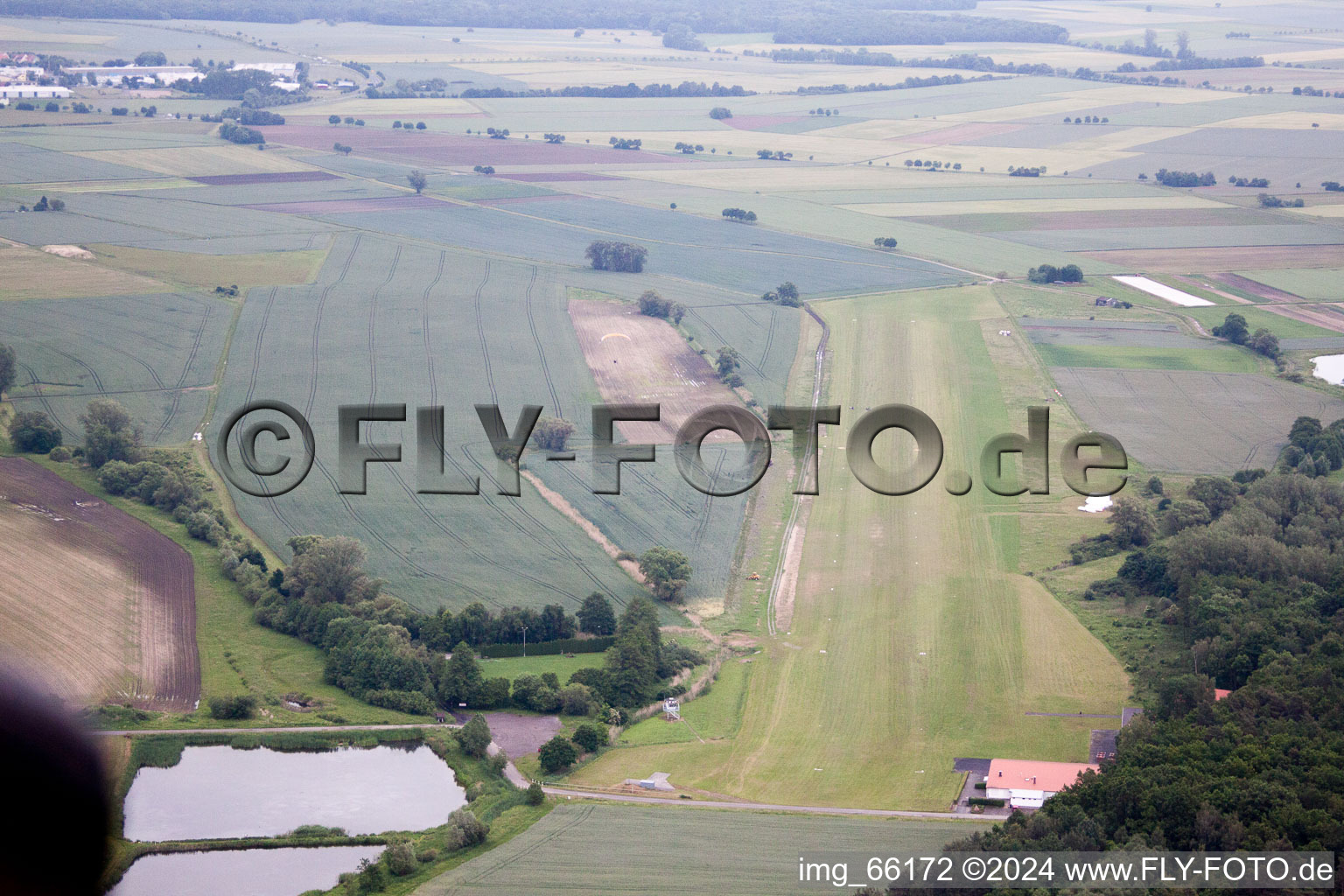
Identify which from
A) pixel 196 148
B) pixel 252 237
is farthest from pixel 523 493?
pixel 196 148

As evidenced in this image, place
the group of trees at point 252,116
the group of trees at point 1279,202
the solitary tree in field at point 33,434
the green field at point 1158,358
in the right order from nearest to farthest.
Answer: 1. the solitary tree in field at point 33,434
2. the green field at point 1158,358
3. the group of trees at point 1279,202
4. the group of trees at point 252,116

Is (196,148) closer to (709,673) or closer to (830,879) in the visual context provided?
(709,673)

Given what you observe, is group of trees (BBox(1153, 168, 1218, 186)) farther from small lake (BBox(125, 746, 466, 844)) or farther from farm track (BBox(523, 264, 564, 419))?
small lake (BBox(125, 746, 466, 844))

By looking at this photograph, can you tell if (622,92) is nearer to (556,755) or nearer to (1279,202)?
(1279,202)

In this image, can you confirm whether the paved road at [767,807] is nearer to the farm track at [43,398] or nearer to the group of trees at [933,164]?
the farm track at [43,398]

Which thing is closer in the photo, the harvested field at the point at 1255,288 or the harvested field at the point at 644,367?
the harvested field at the point at 644,367

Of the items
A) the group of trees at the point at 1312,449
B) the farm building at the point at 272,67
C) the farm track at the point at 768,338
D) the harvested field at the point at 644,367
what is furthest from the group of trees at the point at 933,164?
the farm building at the point at 272,67
